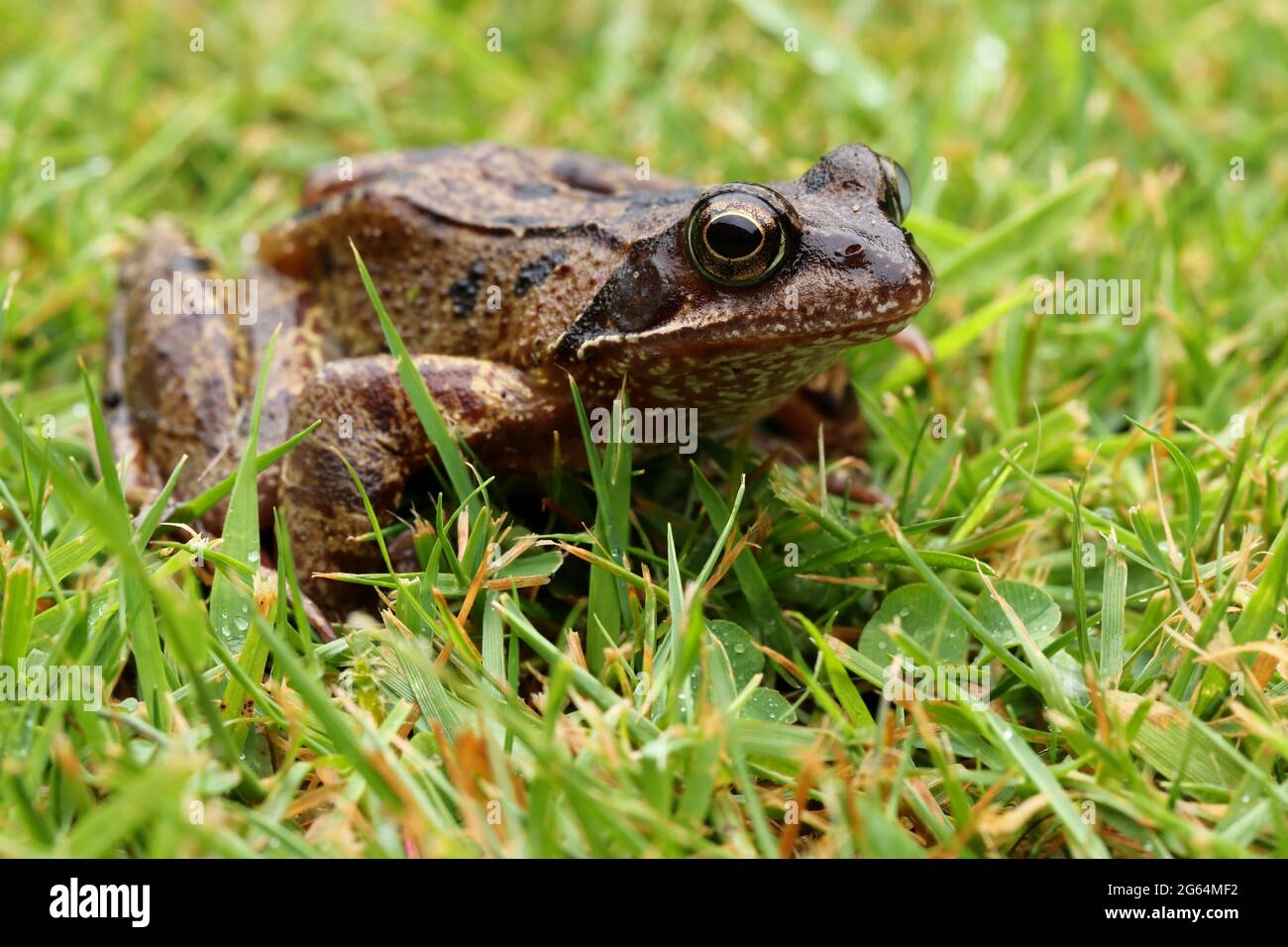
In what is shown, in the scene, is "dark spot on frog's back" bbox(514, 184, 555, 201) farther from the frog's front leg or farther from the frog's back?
the frog's front leg

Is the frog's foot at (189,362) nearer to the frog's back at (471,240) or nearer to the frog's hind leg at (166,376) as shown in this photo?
the frog's hind leg at (166,376)

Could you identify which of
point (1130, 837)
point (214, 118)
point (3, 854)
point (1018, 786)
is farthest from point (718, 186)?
point (214, 118)

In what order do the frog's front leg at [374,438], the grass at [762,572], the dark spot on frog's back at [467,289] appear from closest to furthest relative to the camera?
the grass at [762,572] < the frog's front leg at [374,438] < the dark spot on frog's back at [467,289]

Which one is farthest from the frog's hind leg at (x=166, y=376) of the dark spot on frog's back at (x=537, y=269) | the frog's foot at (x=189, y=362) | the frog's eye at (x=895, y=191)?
the frog's eye at (x=895, y=191)

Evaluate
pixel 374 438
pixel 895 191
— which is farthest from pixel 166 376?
pixel 895 191

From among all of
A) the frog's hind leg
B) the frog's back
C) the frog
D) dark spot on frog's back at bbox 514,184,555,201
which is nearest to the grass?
the frog's hind leg

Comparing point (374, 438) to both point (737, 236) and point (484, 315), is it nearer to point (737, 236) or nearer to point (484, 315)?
point (484, 315)
